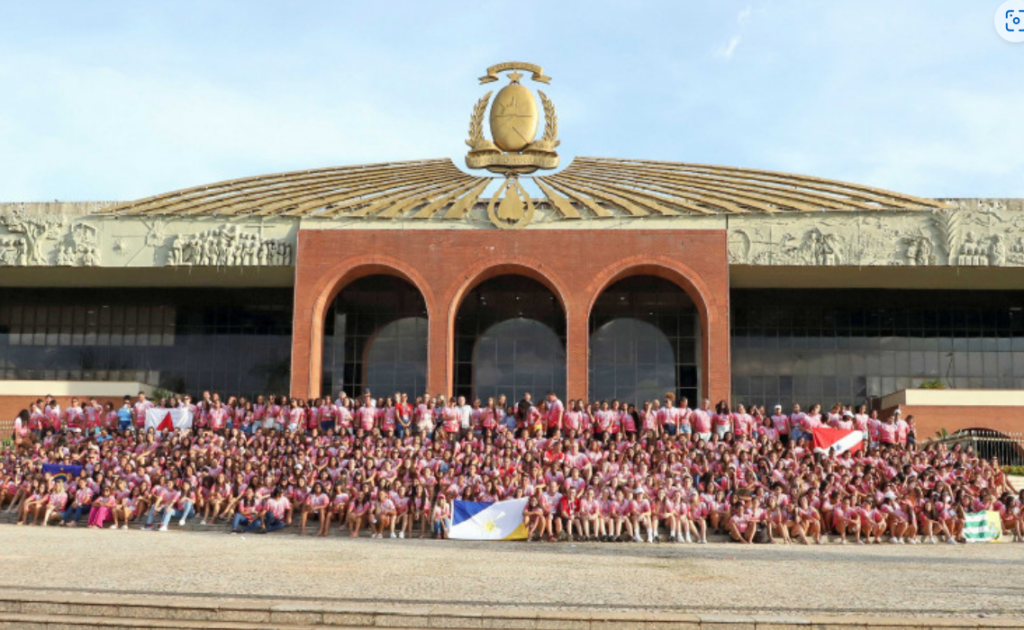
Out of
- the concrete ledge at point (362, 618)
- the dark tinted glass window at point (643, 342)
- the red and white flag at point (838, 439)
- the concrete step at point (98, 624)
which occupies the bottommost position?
the concrete step at point (98, 624)

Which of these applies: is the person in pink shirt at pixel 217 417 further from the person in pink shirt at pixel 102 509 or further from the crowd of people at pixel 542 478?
the person in pink shirt at pixel 102 509

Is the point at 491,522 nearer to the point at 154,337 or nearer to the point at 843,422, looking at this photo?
the point at 843,422

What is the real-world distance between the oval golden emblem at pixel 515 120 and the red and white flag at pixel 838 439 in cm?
1140

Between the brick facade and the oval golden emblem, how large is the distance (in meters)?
2.45

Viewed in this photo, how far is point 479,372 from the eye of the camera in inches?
1218

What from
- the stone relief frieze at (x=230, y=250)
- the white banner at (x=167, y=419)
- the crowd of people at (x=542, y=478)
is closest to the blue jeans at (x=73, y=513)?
the crowd of people at (x=542, y=478)

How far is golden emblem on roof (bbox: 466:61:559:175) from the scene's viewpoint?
93.5 feet

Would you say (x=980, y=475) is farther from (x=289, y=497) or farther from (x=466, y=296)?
(x=466, y=296)

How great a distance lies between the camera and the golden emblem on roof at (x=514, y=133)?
93.5 ft

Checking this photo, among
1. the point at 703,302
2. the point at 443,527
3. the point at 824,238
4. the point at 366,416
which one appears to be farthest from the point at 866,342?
the point at 443,527

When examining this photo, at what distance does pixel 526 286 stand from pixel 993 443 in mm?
13442

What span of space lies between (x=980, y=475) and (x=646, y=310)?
12565 mm

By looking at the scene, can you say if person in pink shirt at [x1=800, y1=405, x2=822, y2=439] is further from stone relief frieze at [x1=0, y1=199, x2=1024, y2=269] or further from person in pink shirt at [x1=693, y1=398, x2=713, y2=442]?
stone relief frieze at [x1=0, y1=199, x2=1024, y2=269]

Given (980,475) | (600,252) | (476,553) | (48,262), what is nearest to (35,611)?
(476,553)
